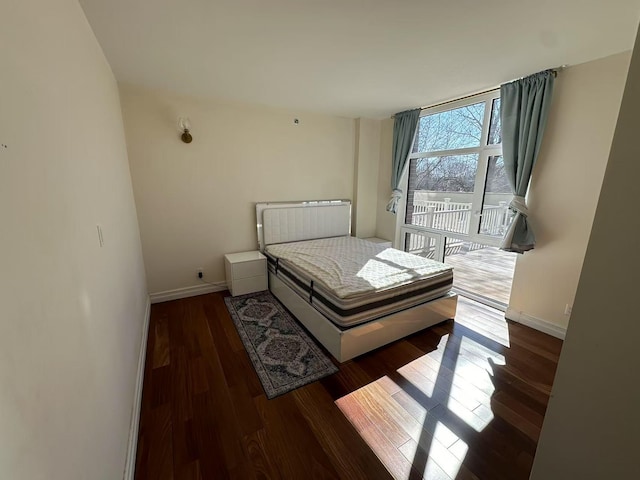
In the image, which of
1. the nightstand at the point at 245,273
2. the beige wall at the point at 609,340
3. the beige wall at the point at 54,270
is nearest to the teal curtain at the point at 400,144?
the nightstand at the point at 245,273

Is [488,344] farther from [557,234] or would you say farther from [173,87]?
[173,87]

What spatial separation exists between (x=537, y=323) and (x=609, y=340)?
2465mm

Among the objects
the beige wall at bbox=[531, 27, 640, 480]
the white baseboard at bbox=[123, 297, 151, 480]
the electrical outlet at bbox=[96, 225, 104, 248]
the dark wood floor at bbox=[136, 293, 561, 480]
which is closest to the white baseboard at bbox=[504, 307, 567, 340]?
the dark wood floor at bbox=[136, 293, 561, 480]

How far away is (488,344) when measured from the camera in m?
2.38

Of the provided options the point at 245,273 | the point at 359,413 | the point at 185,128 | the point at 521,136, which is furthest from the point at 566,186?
the point at 185,128

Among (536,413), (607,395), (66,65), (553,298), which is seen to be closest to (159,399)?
(66,65)

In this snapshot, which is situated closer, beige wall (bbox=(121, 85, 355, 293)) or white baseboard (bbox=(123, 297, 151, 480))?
white baseboard (bbox=(123, 297, 151, 480))

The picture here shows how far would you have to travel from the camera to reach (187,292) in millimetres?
3324

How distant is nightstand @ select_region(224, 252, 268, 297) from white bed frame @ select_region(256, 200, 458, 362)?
15cm

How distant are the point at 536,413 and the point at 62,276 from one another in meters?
2.57

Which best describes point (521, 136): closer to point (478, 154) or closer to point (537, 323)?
point (478, 154)

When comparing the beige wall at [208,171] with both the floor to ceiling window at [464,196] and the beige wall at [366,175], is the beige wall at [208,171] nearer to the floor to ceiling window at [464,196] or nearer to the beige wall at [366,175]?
the beige wall at [366,175]

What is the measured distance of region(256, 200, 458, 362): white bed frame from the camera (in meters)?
2.17

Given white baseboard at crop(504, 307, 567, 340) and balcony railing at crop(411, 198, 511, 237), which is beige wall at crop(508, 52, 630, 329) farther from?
balcony railing at crop(411, 198, 511, 237)
